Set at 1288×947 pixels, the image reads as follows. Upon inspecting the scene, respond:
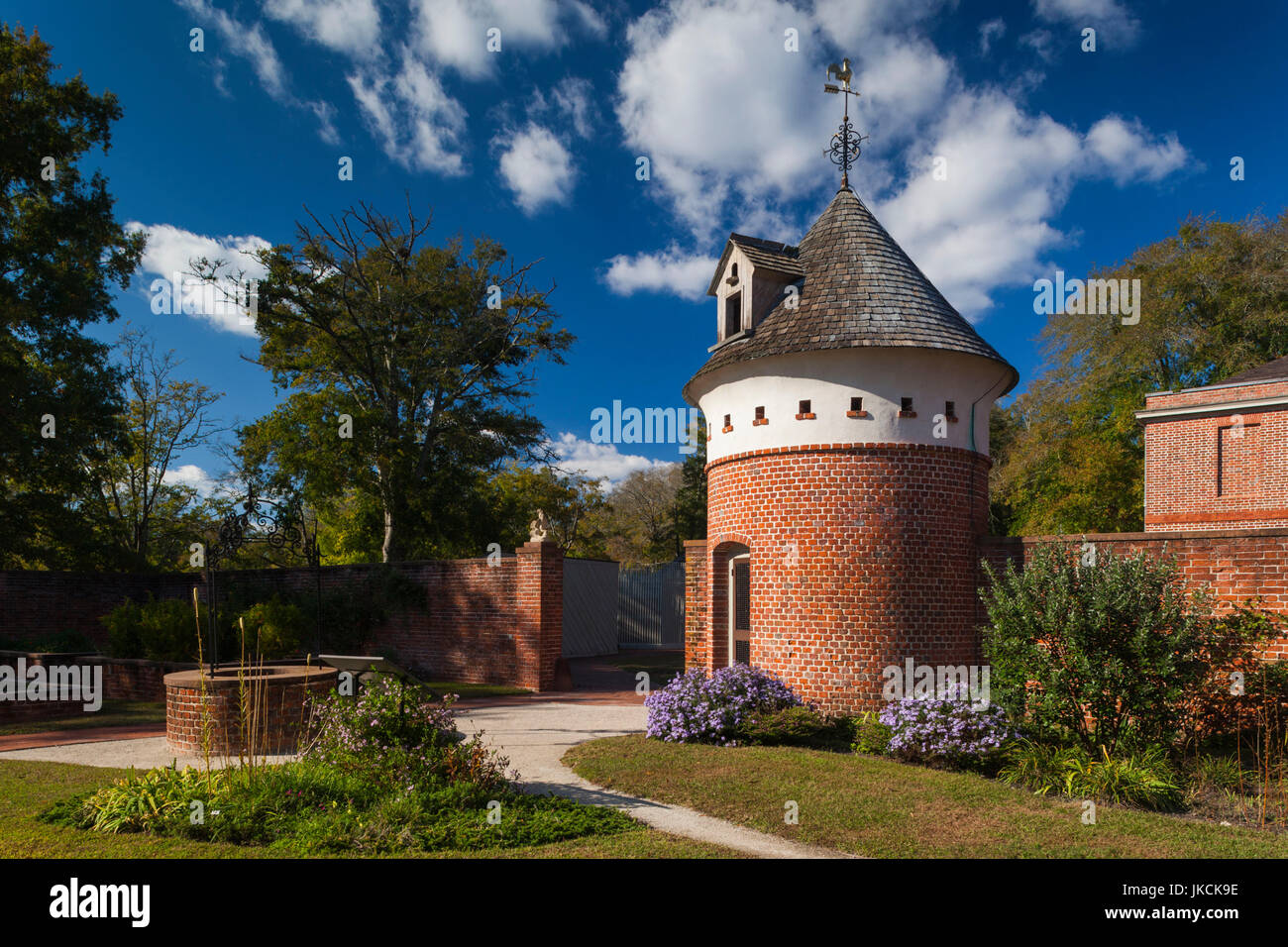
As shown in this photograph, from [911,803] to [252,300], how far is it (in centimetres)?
2299

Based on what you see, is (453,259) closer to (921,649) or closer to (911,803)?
(921,649)

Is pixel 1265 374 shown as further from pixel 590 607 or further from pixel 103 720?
pixel 103 720

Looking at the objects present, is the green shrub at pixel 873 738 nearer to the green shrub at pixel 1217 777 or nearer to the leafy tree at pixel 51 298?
the green shrub at pixel 1217 777

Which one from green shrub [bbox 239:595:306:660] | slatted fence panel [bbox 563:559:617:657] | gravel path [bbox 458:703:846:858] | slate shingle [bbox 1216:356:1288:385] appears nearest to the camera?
gravel path [bbox 458:703:846:858]

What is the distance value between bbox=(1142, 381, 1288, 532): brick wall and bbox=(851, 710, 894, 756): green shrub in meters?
18.9

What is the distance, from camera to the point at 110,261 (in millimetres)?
21219

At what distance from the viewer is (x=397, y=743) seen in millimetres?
7457

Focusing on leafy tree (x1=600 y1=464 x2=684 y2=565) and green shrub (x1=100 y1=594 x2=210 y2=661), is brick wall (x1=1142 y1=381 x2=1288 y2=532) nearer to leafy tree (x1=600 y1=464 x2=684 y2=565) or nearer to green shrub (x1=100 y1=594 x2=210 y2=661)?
leafy tree (x1=600 y1=464 x2=684 y2=565)

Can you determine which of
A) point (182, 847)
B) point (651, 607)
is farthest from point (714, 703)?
point (651, 607)

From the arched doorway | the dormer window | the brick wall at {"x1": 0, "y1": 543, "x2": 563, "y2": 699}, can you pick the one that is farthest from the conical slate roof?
the brick wall at {"x1": 0, "y1": 543, "x2": 563, "y2": 699}

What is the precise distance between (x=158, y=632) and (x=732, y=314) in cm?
1276

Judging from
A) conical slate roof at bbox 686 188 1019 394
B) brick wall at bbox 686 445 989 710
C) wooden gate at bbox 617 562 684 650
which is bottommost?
wooden gate at bbox 617 562 684 650

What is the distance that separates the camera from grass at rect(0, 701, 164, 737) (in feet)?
38.9
